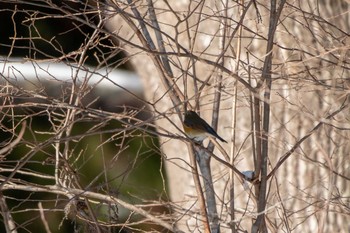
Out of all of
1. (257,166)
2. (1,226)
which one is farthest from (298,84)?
(1,226)

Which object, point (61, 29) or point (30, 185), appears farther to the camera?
point (61, 29)

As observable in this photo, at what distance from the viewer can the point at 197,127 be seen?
348 centimetres

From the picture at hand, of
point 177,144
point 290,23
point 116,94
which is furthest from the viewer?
point 116,94

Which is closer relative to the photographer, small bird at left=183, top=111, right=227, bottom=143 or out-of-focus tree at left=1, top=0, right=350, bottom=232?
out-of-focus tree at left=1, top=0, right=350, bottom=232

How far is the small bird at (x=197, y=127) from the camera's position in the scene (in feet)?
11.2

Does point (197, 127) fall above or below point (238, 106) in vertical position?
below

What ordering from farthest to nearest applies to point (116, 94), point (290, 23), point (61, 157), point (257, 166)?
point (116, 94) → point (290, 23) → point (61, 157) → point (257, 166)

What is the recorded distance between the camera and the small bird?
3416 millimetres

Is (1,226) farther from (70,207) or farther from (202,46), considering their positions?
(70,207)

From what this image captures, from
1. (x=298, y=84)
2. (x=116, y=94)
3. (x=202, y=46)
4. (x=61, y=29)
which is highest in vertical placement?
(x=61, y=29)

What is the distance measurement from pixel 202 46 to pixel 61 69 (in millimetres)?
764

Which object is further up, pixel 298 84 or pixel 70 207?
pixel 298 84

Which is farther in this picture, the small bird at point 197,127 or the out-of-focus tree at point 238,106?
the small bird at point 197,127

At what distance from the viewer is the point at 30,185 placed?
3115 mm
